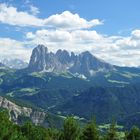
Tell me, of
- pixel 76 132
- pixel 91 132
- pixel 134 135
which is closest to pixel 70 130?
pixel 76 132

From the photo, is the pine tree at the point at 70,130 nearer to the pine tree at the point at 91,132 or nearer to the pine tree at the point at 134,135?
the pine tree at the point at 91,132

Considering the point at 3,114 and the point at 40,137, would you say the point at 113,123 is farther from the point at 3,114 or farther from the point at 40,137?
the point at 40,137

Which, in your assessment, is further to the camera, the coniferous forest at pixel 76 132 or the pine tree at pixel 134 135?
the pine tree at pixel 134 135

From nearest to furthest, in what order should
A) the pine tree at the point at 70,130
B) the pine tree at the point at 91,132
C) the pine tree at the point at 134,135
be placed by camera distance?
the pine tree at the point at 91,132
the pine tree at the point at 70,130
the pine tree at the point at 134,135

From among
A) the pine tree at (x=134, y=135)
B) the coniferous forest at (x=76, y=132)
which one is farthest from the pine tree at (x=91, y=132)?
the pine tree at (x=134, y=135)

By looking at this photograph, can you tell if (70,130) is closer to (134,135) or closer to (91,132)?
(91,132)

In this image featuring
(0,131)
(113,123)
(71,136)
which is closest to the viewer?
(113,123)

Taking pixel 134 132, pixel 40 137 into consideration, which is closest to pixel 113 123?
pixel 134 132

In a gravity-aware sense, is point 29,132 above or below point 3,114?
below

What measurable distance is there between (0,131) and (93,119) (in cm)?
2521

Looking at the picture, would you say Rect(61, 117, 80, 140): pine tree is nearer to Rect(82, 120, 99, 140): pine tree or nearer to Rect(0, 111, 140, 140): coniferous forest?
Rect(0, 111, 140, 140): coniferous forest

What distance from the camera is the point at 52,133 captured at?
17012 cm

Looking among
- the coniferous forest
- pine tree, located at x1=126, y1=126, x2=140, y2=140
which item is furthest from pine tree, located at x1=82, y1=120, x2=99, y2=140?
pine tree, located at x1=126, y1=126, x2=140, y2=140

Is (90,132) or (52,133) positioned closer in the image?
(90,132)
